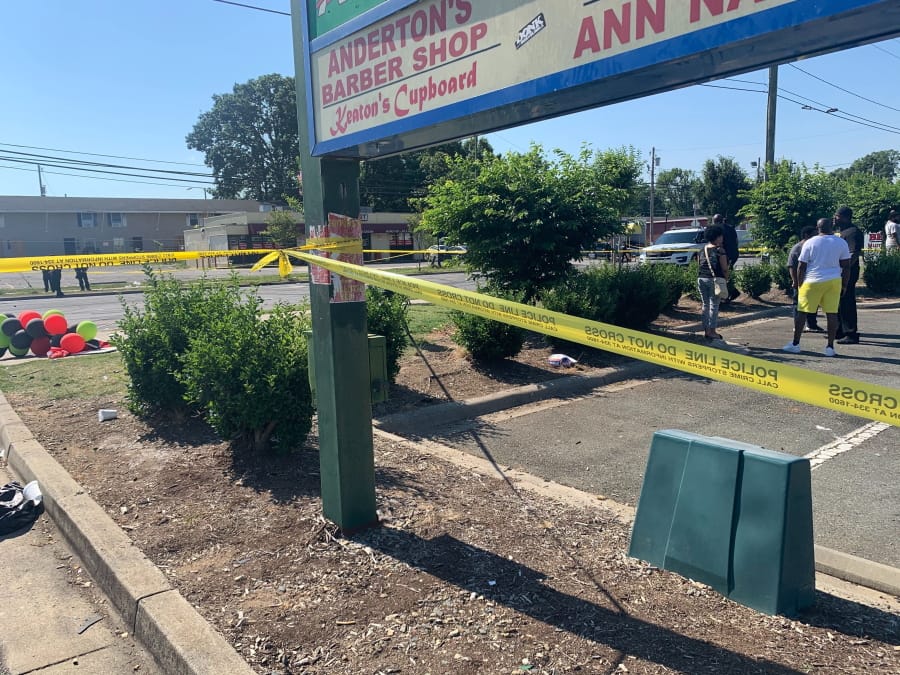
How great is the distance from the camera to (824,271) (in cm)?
880

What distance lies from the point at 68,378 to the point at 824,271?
9.84 meters

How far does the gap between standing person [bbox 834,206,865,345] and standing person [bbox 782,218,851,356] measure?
1158 millimetres

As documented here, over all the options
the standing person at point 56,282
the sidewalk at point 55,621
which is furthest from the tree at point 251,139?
the sidewalk at point 55,621

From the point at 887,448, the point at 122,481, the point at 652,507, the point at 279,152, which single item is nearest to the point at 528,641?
the point at 652,507

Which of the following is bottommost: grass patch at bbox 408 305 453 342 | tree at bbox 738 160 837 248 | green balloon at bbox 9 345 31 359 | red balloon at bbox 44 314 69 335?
green balloon at bbox 9 345 31 359

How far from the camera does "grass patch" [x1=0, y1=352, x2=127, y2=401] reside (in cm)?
767

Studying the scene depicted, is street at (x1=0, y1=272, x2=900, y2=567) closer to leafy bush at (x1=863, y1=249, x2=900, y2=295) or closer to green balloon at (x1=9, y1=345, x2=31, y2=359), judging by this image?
leafy bush at (x1=863, y1=249, x2=900, y2=295)

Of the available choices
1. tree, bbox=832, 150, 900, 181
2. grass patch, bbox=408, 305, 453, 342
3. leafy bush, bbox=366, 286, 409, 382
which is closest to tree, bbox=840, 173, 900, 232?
grass patch, bbox=408, 305, 453, 342

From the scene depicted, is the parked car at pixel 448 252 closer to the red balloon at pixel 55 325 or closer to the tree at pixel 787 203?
the red balloon at pixel 55 325

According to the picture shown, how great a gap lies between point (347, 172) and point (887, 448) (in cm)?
489

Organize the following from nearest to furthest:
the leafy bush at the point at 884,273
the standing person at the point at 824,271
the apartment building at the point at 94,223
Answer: the standing person at the point at 824,271
the leafy bush at the point at 884,273
the apartment building at the point at 94,223

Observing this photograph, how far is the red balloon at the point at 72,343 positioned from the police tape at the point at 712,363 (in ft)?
30.9

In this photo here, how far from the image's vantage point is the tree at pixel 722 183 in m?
54.5

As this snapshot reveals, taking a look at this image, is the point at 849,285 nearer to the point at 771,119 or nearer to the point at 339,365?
the point at 339,365
